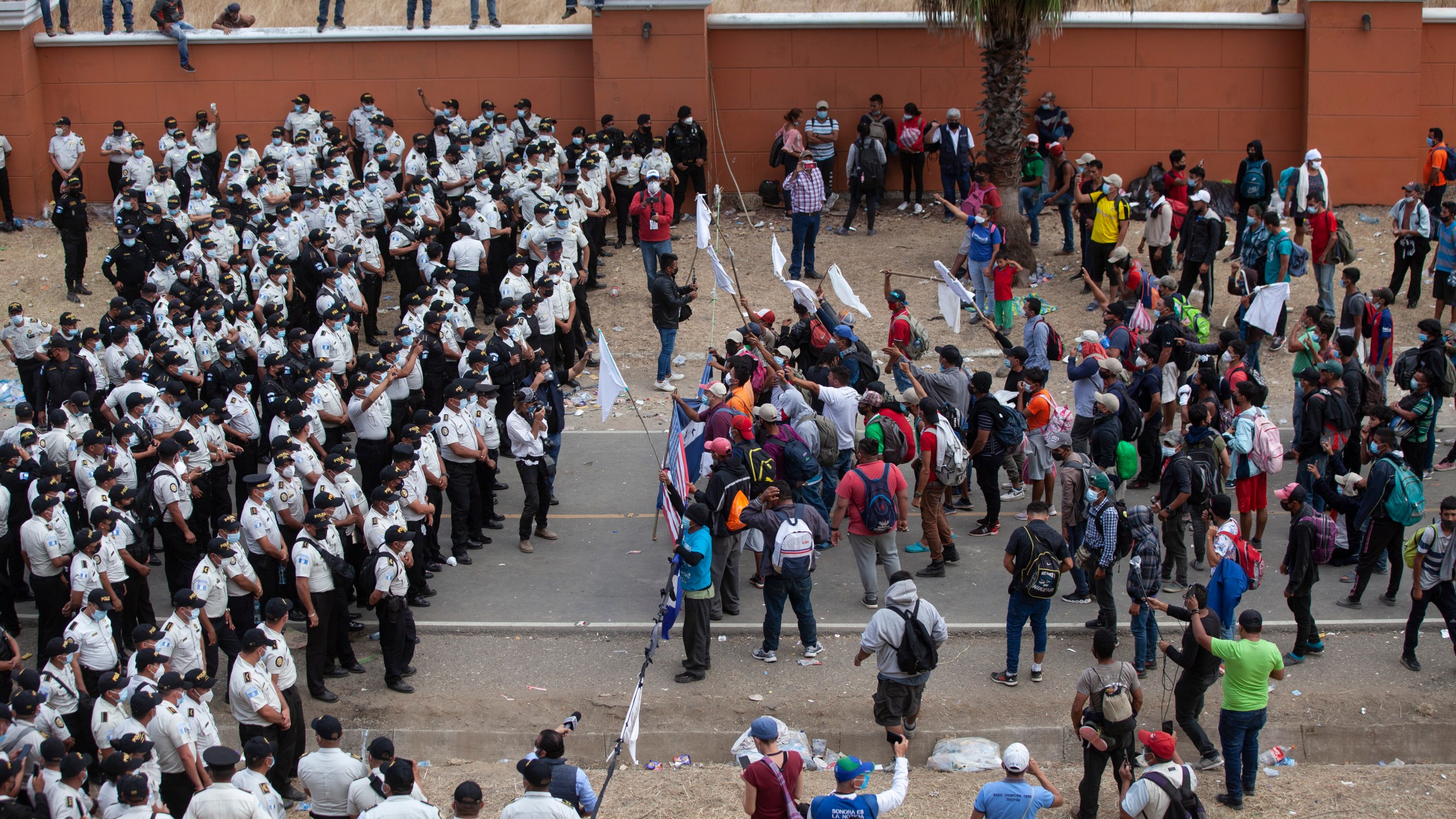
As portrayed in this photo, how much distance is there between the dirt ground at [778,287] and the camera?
62.2ft

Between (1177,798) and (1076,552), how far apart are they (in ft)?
13.0

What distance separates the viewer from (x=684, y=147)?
23.0 m

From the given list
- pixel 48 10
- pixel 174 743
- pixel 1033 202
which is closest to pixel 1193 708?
pixel 174 743

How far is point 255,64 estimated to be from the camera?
24.6 metres

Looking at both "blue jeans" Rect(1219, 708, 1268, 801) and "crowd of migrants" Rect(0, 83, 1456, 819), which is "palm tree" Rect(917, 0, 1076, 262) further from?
"blue jeans" Rect(1219, 708, 1268, 801)

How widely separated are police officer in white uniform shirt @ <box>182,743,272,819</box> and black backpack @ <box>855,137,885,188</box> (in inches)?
636

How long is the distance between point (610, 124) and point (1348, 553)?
14255 millimetres

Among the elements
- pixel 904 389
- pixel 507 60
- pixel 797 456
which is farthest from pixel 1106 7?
pixel 797 456

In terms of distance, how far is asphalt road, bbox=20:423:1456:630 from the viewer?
12.5 meters

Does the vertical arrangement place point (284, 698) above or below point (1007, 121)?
below

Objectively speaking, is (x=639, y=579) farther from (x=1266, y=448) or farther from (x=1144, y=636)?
(x=1266, y=448)

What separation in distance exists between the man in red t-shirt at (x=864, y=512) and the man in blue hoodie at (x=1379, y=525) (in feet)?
13.1

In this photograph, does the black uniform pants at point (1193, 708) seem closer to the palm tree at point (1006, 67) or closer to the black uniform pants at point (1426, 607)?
the black uniform pants at point (1426, 607)

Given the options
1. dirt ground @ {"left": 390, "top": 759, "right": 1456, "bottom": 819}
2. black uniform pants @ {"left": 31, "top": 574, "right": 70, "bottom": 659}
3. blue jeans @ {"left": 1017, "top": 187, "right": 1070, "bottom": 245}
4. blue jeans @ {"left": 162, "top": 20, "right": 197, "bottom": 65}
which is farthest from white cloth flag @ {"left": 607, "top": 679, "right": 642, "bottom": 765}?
blue jeans @ {"left": 162, "top": 20, "right": 197, "bottom": 65}
